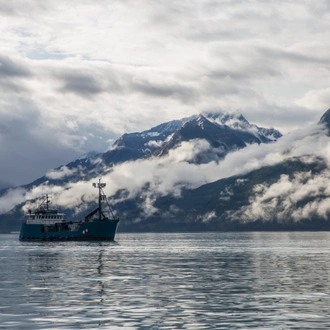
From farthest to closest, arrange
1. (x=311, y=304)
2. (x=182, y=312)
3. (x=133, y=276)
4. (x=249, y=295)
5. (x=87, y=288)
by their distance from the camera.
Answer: (x=133, y=276), (x=87, y=288), (x=249, y=295), (x=311, y=304), (x=182, y=312)

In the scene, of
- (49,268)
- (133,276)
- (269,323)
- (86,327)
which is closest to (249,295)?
(269,323)

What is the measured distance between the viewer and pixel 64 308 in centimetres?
5700

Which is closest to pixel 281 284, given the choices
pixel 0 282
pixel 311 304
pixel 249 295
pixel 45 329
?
pixel 249 295

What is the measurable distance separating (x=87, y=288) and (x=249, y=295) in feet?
63.7

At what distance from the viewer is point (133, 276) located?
9362 centimetres

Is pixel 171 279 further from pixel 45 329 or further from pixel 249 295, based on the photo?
pixel 45 329

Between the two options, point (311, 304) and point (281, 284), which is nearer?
point (311, 304)

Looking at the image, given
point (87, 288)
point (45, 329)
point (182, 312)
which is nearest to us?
point (45, 329)

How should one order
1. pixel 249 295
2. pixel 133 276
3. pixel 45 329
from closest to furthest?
pixel 45 329, pixel 249 295, pixel 133 276

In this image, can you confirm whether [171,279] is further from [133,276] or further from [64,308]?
[64,308]

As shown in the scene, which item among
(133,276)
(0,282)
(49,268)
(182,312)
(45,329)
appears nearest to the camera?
(45,329)

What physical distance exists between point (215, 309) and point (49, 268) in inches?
2522

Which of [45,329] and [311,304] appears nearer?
[45,329]

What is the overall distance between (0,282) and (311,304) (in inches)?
1668
